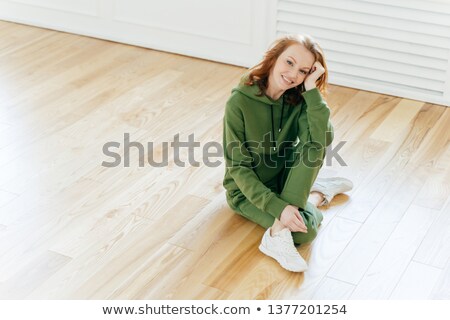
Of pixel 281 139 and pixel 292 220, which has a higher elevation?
pixel 281 139

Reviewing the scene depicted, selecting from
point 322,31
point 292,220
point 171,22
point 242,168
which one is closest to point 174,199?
point 242,168

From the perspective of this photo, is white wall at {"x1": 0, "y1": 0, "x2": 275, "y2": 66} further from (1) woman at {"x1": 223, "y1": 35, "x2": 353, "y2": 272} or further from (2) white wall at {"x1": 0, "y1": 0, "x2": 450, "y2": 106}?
(1) woman at {"x1": 223, "y1": 35, "x2": 353, "y2": 272}

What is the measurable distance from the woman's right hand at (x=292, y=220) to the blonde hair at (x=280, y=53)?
A: 305 millimetres

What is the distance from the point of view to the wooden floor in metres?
2.01

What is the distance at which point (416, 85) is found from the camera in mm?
3004

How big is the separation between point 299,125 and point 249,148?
0.51 feet

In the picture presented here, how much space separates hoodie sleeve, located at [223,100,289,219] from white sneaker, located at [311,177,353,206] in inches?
9.2

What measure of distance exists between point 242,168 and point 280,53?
333 mm

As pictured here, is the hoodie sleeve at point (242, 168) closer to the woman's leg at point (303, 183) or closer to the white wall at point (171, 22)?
the woman's leg at point (303, 183)

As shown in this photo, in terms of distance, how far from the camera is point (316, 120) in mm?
2125

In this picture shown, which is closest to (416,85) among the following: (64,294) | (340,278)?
(340,278)

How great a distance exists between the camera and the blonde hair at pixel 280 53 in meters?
2.10

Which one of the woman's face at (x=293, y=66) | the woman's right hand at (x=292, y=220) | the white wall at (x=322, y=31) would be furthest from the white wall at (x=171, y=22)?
the woman's right hand at (x=292, y=220)

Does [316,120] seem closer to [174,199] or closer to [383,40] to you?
[174,199]
